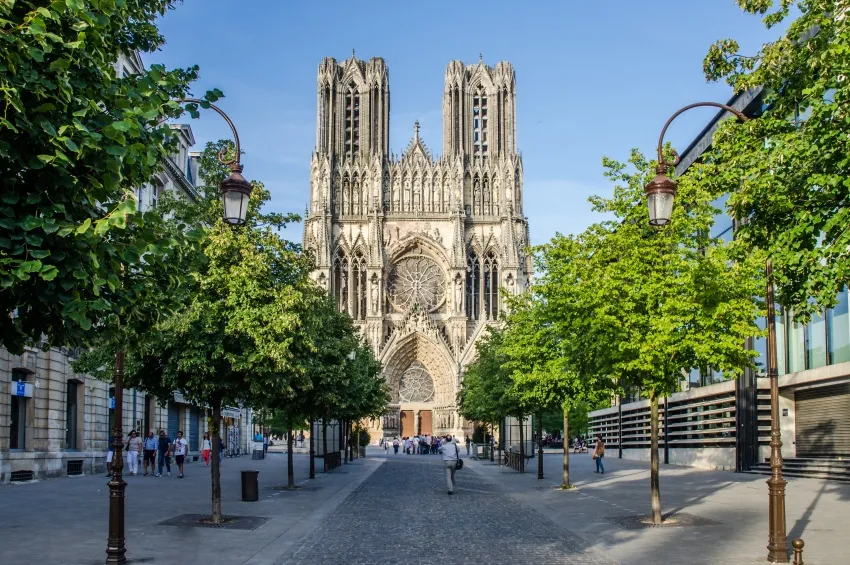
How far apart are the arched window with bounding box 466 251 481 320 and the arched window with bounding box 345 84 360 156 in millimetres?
14903

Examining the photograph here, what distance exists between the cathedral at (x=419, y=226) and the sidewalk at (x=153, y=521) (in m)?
49.1

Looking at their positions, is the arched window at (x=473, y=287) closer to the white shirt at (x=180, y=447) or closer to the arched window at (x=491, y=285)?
the arched window at (x=491, y=285)

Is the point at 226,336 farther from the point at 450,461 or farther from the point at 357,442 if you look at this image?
the point at 357,442

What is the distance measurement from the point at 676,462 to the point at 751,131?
34394 millimetres

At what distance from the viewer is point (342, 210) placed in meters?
83.6

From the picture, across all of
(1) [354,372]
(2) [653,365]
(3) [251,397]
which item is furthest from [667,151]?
(1) [354,372]

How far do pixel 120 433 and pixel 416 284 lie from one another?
2748 inches

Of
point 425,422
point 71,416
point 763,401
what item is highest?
point 763,401

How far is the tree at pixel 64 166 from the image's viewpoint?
22.0ft

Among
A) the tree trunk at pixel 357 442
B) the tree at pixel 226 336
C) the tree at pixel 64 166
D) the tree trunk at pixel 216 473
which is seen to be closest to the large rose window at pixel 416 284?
the tree trunk at pixel 357 442

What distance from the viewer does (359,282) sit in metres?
82.4

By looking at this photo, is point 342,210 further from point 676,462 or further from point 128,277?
point 128,277

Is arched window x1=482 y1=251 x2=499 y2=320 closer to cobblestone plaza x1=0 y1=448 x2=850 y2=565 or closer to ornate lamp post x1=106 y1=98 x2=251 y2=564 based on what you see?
cobblestone plaza x1=0 y1=448 x2=850 y2=565

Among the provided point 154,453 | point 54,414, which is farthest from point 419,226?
point 54,414
